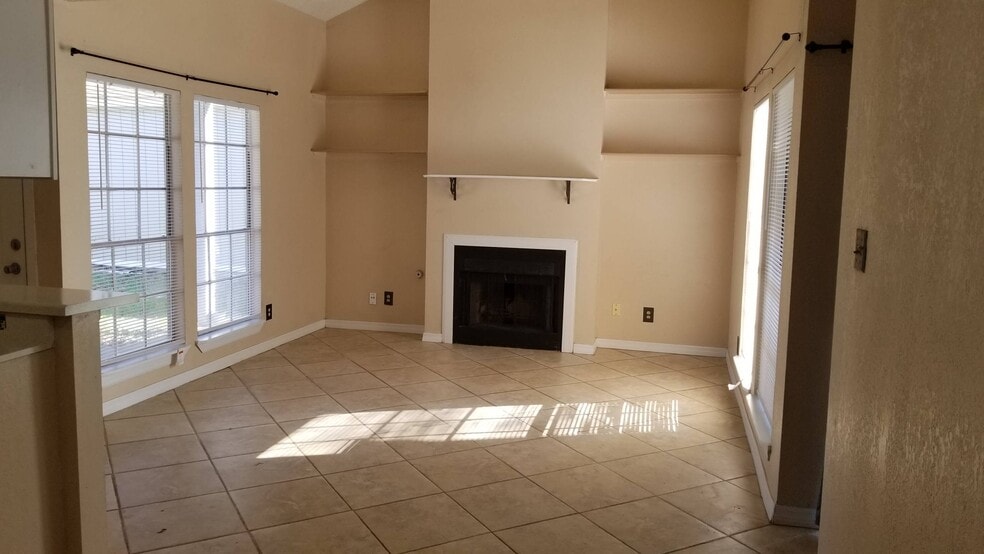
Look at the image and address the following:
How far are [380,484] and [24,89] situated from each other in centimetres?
201

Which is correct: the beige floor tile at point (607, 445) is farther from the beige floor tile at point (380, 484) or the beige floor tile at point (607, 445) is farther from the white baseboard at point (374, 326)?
the white baseboard at point (374, 326)

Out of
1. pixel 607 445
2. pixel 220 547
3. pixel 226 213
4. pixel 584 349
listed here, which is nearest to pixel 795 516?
pixel 607 445

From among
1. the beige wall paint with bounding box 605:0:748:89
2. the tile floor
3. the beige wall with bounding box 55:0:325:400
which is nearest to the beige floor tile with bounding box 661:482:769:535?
the tile floor

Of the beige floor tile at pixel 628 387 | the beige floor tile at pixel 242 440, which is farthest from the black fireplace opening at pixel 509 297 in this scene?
→ the beige floor tile at pixel 242 440

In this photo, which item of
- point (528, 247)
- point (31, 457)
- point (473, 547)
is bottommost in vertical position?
point (473, 547)

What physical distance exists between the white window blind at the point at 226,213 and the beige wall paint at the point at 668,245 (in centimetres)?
257

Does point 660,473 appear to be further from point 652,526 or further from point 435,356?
point 435,356

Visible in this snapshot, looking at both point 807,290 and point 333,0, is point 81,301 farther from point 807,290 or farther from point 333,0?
point 333,0

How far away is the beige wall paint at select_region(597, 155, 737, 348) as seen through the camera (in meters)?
5.70

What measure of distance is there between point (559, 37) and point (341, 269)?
261 centimetres

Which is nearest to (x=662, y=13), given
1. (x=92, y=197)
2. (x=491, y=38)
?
(x=491, y=38)

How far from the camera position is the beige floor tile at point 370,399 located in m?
4.40

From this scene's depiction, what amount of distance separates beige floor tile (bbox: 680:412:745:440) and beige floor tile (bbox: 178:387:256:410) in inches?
98.9

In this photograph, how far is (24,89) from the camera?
2238 millimetres
